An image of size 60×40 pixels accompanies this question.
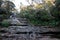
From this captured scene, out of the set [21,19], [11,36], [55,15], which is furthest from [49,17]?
[11,36]

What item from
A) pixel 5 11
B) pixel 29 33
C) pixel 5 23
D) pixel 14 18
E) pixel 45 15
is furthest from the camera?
pixel 14 18

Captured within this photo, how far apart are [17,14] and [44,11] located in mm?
1177

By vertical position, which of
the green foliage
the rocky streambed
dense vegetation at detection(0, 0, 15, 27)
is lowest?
the rocky streambed

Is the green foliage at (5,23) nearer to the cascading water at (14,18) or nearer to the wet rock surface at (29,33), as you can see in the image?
the wet rock surface at (29,33)

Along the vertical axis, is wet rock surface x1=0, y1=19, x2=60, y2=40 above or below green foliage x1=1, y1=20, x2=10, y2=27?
below

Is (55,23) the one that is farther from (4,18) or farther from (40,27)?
(4,18)

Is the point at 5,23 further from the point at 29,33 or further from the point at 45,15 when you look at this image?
the point at 45,15

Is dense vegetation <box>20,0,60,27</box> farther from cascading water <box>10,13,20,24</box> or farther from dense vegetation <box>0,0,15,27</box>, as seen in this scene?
dense vegetation <box>0,0,15,27</box>

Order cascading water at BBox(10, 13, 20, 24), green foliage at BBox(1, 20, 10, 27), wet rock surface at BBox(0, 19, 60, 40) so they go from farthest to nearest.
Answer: cascading water at BBox(10, 13, 20, 24), green foliage at BBox(1, 20, 10, 27), wet rock surface at BBox(0, 19, 60, 40)

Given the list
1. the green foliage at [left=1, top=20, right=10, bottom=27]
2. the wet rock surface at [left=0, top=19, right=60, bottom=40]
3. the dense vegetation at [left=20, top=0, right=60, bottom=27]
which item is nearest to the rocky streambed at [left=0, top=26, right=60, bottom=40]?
the wet rock surface at [left=0, top=19, right=60, bottom=40]

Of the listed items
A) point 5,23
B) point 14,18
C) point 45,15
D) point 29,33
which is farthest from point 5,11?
point 45,15

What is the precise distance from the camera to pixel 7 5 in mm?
7312

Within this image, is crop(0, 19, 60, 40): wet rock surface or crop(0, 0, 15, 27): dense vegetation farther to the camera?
crop(0, 0, 15, 27): dense vegetation

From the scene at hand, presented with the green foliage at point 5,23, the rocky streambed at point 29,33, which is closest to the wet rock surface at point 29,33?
the rocky streambed at point 29,33
